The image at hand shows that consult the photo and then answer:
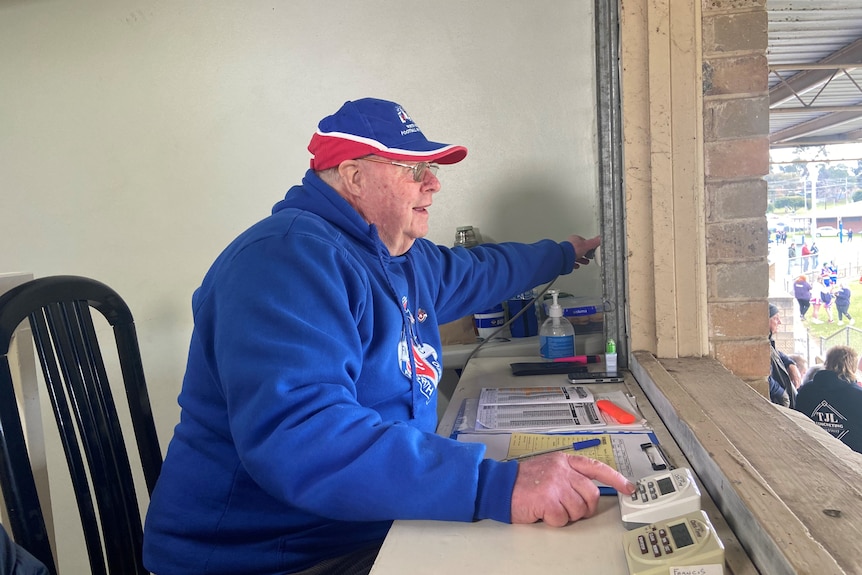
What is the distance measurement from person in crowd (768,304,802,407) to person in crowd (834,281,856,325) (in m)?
0.19

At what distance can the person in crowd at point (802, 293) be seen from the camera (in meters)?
1.81

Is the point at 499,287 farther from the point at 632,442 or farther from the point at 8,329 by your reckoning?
the point at 8,329

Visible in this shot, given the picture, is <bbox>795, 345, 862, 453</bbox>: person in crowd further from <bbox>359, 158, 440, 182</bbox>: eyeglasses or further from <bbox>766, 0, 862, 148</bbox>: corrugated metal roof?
<bbox>359, 158, 440, 182</bbox>: eyeglasses

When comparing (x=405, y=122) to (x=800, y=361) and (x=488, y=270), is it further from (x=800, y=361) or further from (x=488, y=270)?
(x=800, y=361)

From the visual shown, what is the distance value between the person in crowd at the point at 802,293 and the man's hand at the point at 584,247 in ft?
1.86

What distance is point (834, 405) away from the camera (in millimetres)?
1667

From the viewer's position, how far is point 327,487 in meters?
0.84

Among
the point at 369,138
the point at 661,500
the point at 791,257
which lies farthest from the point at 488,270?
the point at 661,500

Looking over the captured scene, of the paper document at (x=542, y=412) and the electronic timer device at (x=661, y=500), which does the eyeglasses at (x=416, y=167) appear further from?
the electronic timer device at (x=661, y=500)

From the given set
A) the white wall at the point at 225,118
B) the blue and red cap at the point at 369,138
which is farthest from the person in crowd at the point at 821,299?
the blue and red cap at the point at 369,138

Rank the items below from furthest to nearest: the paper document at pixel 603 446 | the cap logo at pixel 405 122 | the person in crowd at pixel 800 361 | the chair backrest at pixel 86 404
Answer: the person in crowd at pixel 800 361 < the cap logo at pixel 405 122 < the chair backrest at pixel 86 404 < the paper document at pixel 603 446

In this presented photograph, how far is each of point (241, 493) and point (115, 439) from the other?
0.33 meters

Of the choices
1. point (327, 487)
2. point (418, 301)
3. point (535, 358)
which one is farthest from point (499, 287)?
point (327, 487)

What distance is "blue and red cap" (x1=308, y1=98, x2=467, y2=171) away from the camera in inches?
47.1
